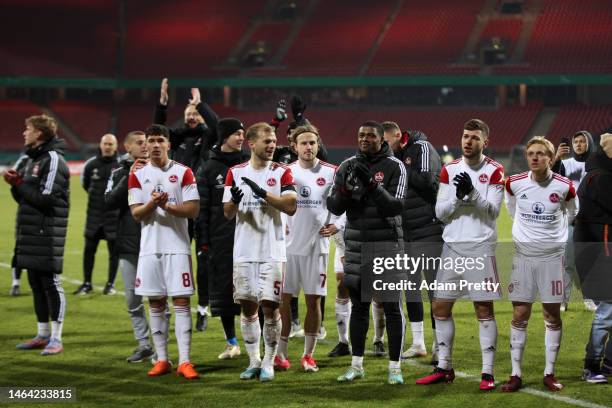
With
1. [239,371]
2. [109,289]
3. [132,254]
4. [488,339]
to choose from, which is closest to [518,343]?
[488,339]

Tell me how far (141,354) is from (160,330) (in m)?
0.79

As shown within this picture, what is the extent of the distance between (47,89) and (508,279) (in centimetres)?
4925

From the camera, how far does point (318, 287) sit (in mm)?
8297

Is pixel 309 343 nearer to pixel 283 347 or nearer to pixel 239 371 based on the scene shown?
pixel 283 347

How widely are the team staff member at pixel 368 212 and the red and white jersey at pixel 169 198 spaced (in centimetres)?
133

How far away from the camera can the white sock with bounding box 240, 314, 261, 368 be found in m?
8.02

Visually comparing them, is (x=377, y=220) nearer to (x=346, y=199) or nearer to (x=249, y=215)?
(x=346, y=199)

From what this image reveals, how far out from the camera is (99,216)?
13.2m

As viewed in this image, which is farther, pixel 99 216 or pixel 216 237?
pixel 99 216

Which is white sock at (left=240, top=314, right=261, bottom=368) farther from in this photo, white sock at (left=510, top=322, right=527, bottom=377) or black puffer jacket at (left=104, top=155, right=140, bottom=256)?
white sock at (left=510, top=322, right=527, bottom=377)

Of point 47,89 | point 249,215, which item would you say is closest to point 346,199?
point 249,215

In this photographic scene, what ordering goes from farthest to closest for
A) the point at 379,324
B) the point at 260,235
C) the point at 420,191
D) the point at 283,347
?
the point at 379,324, the point at 420,191, the point at 283,347, the point at 260,235

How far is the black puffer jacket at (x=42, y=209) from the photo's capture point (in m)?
9.08

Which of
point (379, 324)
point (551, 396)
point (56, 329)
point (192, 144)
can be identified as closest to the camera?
point (551, 396)
